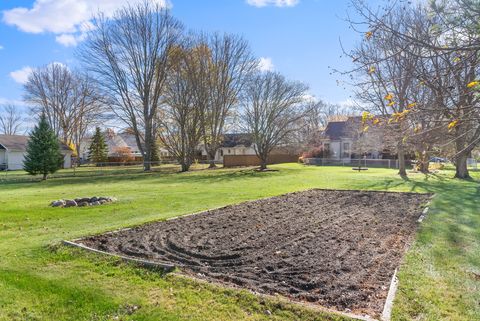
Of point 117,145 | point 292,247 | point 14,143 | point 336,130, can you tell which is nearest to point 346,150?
point 336,130

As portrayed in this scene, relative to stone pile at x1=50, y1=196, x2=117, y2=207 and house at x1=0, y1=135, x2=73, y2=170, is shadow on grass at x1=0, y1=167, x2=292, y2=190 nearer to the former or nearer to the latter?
stone pile at x1=50, y1=196, x2=117, y2=207

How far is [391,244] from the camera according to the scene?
6051 millimetres

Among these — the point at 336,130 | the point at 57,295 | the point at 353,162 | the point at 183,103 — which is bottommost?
the point at 57,295

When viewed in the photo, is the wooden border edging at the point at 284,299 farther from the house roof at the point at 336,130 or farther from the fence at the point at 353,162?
the house roof at the point at 336,130

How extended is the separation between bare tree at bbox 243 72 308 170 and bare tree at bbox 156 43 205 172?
490 cm

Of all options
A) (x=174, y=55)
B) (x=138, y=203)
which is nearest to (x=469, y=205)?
(x=138, y=203)

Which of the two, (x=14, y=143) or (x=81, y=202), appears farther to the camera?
(x=14, y=143)

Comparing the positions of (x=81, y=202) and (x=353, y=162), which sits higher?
(x=353, y=162)

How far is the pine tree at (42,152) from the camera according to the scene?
23.0m

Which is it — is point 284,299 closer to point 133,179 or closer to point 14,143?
point 133,179

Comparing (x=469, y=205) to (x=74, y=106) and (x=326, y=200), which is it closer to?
(x=326, y=200)

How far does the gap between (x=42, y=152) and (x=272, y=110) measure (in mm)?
16969

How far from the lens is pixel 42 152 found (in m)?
23.1

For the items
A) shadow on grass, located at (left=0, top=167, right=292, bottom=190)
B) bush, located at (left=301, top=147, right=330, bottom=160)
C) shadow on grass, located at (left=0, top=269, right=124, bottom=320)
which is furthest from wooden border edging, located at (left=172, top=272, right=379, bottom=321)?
bush, located at (left=301, top=147, right=330, bottom=160)
